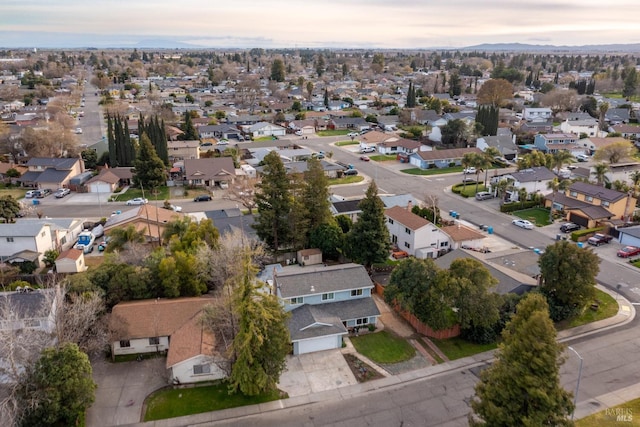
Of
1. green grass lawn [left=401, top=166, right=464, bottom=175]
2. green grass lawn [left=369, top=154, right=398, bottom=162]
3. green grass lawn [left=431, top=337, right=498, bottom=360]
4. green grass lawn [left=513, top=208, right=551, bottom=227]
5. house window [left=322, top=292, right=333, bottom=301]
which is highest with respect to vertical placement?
green grass lawn [left=369, top=154, right=398, bottom=162]

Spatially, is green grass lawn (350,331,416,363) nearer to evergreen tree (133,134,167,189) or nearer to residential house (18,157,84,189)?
evergreen tree (133,134,167,189)

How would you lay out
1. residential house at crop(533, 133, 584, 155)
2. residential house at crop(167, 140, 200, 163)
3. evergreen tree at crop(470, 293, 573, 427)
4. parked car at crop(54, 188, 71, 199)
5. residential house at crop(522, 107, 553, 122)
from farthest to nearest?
residential house at crop(522, 107, 553, 122)
residential house at crop(533, 133, 584, 155)
residential house at crop(167, 140, 200, 163)
parked car at crop(54, 188, 71, 199)
evergreen tree at crop(470, 293, 573, 427)

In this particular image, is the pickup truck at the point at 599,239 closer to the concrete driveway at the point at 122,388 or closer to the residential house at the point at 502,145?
the residential house at the point at 502,145

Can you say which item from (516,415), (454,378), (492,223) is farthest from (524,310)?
(492,223)

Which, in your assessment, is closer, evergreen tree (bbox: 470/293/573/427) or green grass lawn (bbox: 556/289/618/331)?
evergreen tree (bbox: 470/293/573/427)

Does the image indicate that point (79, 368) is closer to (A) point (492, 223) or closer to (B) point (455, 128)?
(A) point (492, 223)

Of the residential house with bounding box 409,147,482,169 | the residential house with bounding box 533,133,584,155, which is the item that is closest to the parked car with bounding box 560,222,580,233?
the residential house with bounding box 409,147,482,169

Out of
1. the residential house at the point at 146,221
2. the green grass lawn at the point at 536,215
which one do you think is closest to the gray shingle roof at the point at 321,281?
the residential house at the point at 146,221
